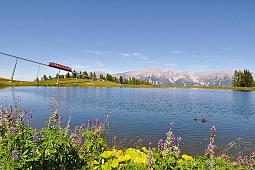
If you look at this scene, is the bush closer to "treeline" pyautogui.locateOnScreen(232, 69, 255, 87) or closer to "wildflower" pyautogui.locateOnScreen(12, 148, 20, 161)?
"wildflower" pyautogui.locateOnScreen(12, 148, 20, 161)

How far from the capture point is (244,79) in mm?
161875

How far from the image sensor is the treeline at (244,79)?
161625 mm

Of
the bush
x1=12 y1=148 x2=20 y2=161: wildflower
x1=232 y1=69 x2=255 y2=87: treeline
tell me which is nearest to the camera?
x1=12 y1=148 x2=20 y2=161: wildflower

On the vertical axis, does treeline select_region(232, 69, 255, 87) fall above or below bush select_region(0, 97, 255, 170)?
above

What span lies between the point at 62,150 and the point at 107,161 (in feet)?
5.47

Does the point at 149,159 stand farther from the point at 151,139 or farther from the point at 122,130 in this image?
the point at 122,130

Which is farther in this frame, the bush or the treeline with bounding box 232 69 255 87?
the treeline with bounding box 232 69 255 87

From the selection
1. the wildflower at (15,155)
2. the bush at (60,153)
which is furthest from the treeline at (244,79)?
the wildflower at (15,155)

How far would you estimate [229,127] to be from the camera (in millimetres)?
26469

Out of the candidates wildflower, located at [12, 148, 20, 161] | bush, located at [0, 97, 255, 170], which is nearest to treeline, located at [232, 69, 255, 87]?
bush, located at [0, 97, 255, 170]

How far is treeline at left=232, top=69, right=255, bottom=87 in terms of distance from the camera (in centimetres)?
16162

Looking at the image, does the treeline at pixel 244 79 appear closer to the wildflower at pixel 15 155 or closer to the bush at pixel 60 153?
the bush at pixel 60 153

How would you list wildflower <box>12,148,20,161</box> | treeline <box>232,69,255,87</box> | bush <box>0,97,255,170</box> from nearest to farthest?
wildflower <box>12,148,20,161</box> < bush <box>0,97,255,170</box> < treeline <box>232,69,255,87</box>

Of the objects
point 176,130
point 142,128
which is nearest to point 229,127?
point 176,130
